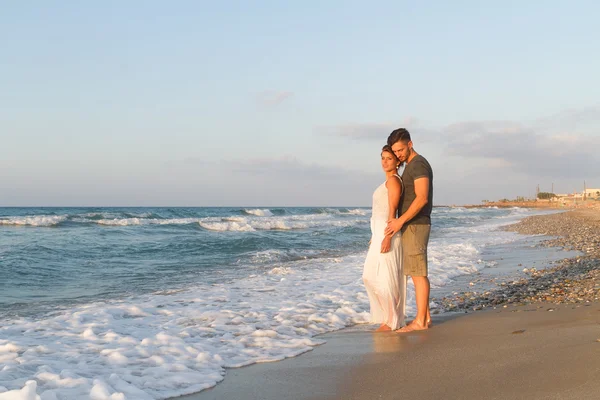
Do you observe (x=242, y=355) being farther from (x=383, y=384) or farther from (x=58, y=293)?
(x=58, y=293)

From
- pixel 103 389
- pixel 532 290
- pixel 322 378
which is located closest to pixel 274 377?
pixel 322 378

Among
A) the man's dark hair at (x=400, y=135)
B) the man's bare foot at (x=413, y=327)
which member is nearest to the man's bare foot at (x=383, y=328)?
the man's bare foot at (x=413, y=327)

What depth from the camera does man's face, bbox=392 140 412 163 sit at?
4988 millimetres

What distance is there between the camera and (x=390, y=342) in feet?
14.7

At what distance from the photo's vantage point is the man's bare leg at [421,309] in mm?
4996

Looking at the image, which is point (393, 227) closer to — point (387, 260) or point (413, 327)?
point (387, 260)

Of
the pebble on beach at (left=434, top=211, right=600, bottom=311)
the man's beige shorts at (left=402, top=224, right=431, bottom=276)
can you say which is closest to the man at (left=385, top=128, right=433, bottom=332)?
the man's beige shorts at (left=402, top=224, right=431, bottom=276)

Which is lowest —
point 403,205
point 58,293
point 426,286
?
Result: point 58,293

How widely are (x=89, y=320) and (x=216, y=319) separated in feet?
4.43

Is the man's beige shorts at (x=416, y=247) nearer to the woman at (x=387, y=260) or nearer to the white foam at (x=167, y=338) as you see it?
the woman at (x=387, y=260)

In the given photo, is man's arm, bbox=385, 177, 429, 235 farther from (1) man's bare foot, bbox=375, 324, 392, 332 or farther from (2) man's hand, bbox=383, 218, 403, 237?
(1) man's bare foot, bbox=375, 324, 392, 332

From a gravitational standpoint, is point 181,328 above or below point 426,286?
below

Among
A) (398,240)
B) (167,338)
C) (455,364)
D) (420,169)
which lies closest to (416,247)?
(398,240)

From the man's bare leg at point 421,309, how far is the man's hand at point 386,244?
0.43 m
